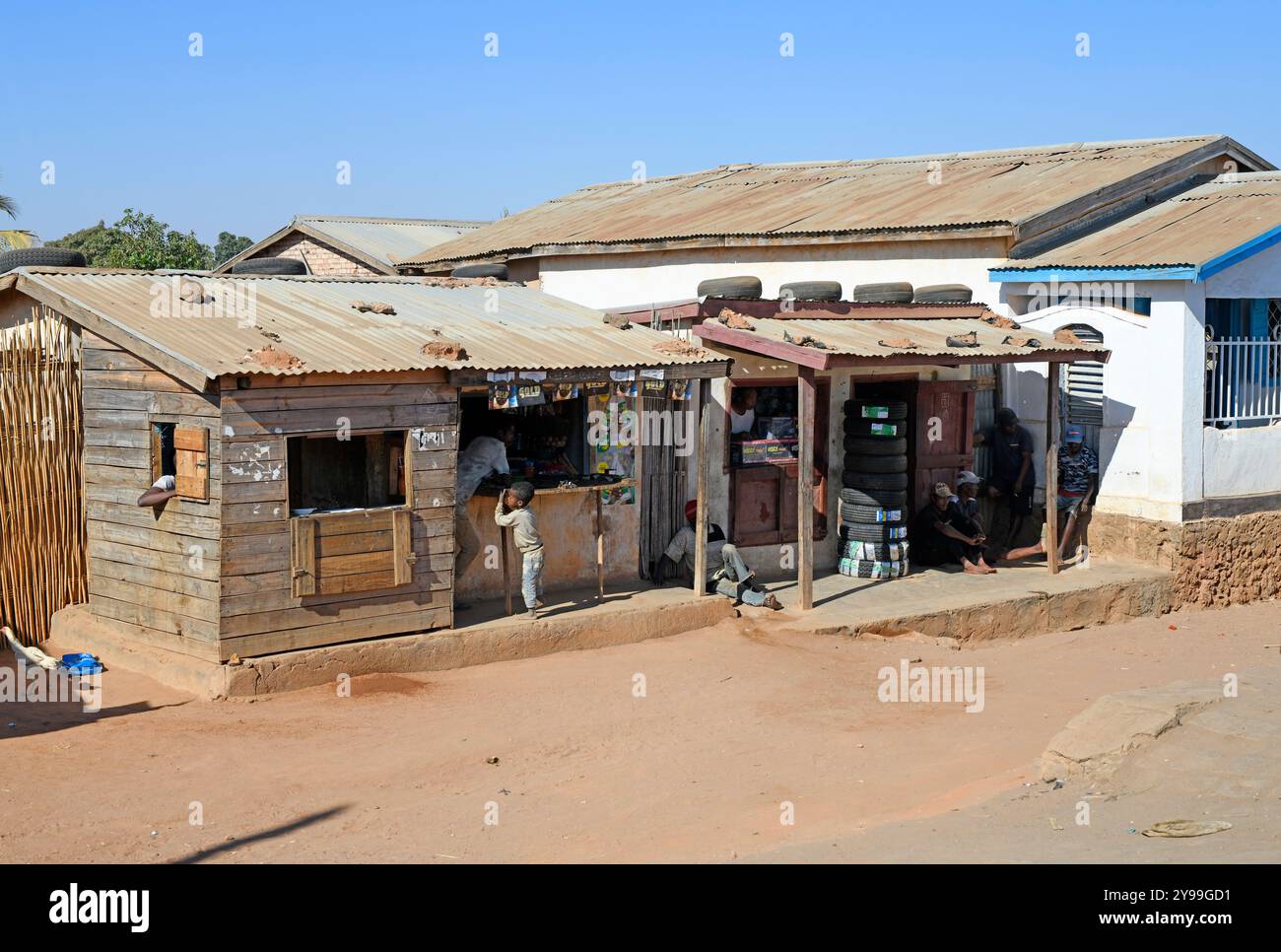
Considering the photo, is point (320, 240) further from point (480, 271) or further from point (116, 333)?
point (116, 333)

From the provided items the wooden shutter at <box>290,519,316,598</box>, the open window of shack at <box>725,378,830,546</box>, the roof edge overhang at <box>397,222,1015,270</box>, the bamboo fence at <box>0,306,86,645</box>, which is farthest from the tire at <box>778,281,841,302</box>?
the bamboo fence at <box>0,306,86,645</box>

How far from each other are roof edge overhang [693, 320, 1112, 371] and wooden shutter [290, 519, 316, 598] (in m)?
4.63

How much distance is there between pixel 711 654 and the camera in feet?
40.3

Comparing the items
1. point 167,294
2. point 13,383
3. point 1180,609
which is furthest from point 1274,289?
point 13,383

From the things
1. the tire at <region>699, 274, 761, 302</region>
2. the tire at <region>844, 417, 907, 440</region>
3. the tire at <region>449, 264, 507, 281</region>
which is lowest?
the tire at <region>844, 417, 907, 440</region>

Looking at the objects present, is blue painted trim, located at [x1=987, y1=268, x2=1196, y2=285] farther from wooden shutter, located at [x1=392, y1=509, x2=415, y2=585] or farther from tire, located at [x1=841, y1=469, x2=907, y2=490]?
wooden shutter, located at [x1=392, y1=509, x2=415, y2=585]

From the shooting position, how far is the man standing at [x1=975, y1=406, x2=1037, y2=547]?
16.5 m

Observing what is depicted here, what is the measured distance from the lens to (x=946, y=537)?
15.6 m

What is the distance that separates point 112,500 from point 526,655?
380 cm

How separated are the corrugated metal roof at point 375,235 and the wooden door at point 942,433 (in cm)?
1167

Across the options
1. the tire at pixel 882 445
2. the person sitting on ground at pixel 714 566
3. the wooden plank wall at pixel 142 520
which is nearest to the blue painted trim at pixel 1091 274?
the tire at pixel 882 445
